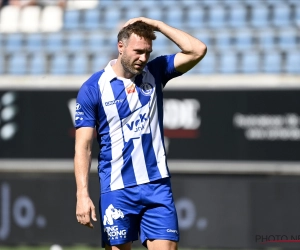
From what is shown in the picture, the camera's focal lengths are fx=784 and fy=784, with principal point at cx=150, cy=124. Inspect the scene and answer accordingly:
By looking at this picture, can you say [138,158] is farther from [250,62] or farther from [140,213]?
[250,62]

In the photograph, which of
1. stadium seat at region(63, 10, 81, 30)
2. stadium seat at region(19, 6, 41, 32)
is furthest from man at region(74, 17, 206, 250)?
stadium seat at region(19, 6, 41, 32)

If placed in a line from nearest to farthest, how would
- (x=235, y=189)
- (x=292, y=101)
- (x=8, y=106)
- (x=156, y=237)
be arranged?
(x=156, y=237), (x=235, y=189), (x=292, y=101), (x=8, y=106)

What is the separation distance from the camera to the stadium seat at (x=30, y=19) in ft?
47.0

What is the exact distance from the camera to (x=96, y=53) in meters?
12.9

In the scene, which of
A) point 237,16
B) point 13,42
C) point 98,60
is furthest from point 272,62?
point 13,42

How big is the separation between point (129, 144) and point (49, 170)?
288 inches

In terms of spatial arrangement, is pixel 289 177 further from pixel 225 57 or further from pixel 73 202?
pixel 73 202

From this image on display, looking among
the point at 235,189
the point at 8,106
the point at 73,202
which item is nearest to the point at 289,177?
the point at 235,189

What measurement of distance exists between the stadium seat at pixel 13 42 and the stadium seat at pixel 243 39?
3.85 m

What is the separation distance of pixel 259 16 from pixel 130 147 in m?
8.29

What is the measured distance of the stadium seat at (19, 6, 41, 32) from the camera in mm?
14328

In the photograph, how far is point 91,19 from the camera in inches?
559

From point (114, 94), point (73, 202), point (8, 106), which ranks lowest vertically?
point (73, 202)

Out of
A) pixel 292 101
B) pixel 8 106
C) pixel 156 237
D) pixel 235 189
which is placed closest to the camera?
pixel 156 237
